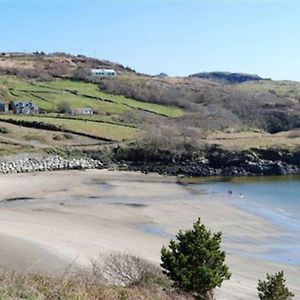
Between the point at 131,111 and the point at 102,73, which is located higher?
the point at 102,73

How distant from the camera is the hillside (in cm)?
7800

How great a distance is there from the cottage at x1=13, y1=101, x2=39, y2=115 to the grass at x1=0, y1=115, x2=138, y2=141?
21.1ft

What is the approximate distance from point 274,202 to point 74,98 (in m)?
58.0

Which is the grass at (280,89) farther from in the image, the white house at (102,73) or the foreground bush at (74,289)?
the foreground bush at (74,289)

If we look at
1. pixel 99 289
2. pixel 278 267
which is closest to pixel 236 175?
pixel 278 267

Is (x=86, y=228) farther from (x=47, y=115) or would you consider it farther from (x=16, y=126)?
(x=47, y=115)

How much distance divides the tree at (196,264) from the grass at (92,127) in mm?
59653

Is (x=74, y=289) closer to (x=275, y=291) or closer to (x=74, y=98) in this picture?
(x=275, y=291)

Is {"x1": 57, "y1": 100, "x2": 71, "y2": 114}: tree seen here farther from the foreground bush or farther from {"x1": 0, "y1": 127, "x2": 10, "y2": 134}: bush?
the foreground bush

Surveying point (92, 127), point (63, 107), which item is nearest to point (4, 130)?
point (92, 127)

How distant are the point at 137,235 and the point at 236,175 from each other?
33.1 metres

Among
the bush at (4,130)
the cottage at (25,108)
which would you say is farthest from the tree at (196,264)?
the cottage at (25,108)

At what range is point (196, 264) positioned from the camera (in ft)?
Answer: 57.9

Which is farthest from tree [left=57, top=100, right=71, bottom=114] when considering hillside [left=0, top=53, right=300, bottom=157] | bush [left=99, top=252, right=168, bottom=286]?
bush [left=99, top=252, right=168, bottom=286]
